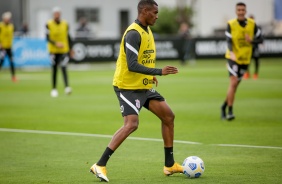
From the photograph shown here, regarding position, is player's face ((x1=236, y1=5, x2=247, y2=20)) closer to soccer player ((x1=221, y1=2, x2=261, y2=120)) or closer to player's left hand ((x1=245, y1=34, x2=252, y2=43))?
soccer player ((x1=221, y1=2, x2=261, y2=120))

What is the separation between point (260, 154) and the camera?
12.5m

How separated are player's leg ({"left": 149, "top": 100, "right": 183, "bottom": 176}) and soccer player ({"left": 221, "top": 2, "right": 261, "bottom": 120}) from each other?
6.79 meters

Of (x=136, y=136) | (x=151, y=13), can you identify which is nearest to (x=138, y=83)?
(x=151, y=13)

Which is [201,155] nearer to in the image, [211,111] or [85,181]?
[85,181]

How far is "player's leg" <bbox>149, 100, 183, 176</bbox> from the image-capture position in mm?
10570

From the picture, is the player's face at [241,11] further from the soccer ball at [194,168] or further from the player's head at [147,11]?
the soccer ball at [194,168]

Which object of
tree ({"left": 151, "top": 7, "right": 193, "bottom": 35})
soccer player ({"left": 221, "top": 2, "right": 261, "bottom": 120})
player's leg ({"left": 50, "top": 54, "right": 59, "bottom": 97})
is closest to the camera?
soccer player ({"left": 221, "top": 2, "right": 261, "bottom": 120})

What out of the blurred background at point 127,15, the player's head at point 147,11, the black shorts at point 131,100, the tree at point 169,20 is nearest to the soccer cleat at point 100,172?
the black shorts at point 131,100

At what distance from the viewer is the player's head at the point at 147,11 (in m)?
10.3

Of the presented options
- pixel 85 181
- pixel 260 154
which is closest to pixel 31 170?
pixel 85 181

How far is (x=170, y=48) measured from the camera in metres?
45.2

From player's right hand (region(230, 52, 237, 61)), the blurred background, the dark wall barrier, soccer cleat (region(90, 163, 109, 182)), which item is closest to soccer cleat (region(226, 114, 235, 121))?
player's right hand (region(230, 52, 237, 61))

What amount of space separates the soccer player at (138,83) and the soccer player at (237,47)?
6920 millimetres

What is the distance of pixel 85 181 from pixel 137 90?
144 cm
